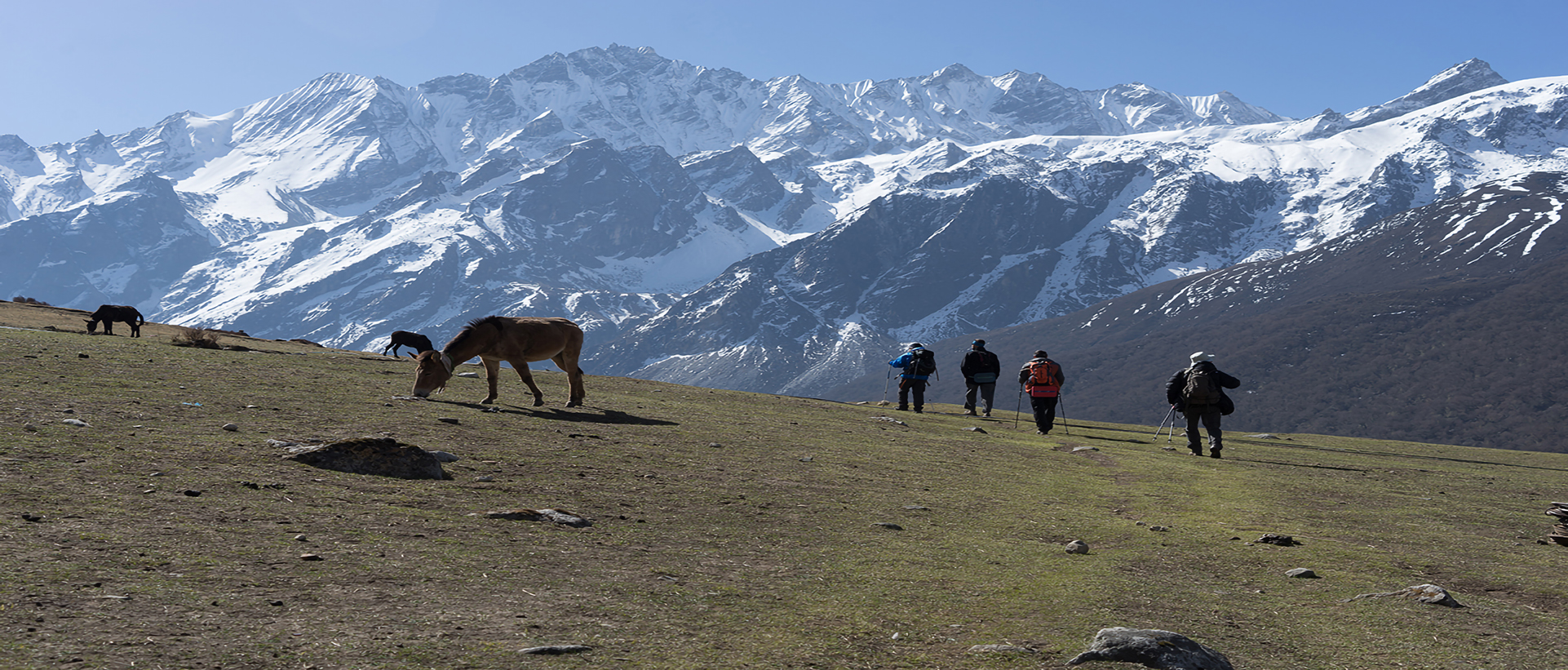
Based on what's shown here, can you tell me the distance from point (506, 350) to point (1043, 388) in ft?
47.9

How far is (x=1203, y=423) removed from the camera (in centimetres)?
2348

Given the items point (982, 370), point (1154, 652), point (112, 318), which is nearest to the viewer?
point (1154, 652)

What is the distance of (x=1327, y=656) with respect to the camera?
675cm

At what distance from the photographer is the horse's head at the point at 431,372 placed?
19.4 metres

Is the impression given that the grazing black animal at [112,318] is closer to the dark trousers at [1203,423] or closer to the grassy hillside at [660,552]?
the grassy hillside at [660,552]

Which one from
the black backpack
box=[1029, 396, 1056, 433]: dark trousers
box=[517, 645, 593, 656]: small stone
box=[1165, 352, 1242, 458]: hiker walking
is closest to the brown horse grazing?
box=[1165, 352, 1242, 458]: hiker walking

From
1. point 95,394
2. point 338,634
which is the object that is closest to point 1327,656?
point 338,634

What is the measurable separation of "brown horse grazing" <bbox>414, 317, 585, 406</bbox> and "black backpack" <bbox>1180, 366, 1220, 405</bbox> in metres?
13.2

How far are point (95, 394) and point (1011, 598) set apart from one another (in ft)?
42.3

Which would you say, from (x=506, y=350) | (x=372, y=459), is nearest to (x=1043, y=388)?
(x=506, y=350)

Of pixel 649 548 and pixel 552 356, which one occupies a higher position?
pixel 552 356

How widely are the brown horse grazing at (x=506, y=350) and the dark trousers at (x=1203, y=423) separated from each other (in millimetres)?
13255

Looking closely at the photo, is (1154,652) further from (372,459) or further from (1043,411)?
(1043,411)

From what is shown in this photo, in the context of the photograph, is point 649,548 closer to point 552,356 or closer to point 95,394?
point 95,394
